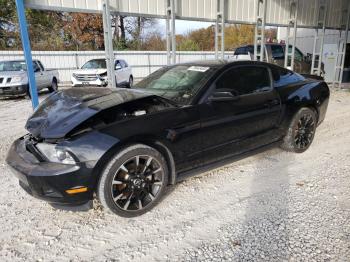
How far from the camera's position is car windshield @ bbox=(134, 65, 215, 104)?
3492mm

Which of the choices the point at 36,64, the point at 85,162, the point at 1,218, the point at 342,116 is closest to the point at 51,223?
the point at 1,218

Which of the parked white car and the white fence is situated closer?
the parked white car

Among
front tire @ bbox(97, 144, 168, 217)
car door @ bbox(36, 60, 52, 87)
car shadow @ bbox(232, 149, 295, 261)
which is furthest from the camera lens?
car door @ bbox(36, 60, 52, 87)

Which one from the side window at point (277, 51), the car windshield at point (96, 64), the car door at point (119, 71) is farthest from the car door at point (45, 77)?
the side window at point (277, 51)

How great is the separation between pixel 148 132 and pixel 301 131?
2837mm

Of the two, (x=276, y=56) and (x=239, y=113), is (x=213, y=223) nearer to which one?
(x=239, y=113)

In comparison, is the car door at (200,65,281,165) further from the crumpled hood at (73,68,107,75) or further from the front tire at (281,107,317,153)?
the crumpled hood at (73,68,107,75)

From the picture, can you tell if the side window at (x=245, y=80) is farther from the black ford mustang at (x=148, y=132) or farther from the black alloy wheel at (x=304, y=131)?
the black alloy wheel at (x=304, y=131)

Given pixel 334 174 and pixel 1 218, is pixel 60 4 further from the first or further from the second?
pixel 334 174

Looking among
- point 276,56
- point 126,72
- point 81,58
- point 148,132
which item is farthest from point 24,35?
point 81,58

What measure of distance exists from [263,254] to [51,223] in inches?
79.8

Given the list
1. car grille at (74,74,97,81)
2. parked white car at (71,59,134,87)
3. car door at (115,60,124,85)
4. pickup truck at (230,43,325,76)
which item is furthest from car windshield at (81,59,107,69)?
pickup truck at (230,43,325,76)

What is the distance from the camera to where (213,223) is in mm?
2877

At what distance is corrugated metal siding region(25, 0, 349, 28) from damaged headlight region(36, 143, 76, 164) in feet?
15.0
